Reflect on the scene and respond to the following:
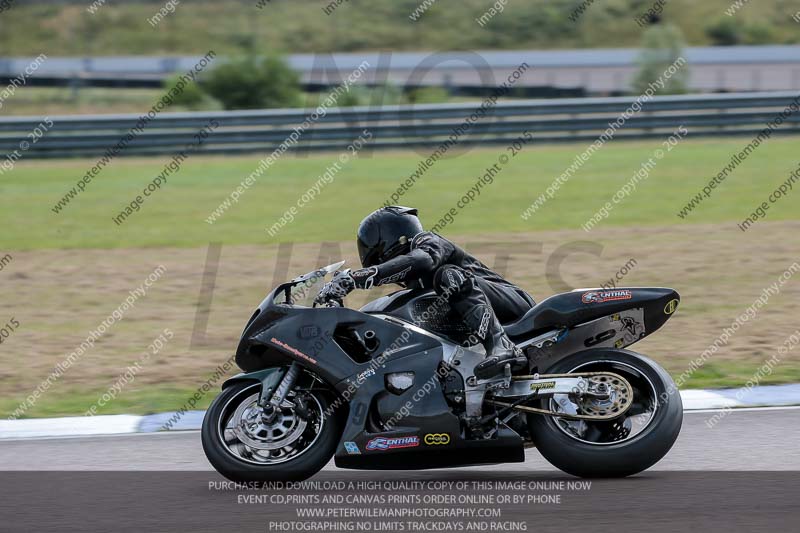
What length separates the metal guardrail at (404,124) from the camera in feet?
68.9

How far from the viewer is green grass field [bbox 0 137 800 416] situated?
1020cm

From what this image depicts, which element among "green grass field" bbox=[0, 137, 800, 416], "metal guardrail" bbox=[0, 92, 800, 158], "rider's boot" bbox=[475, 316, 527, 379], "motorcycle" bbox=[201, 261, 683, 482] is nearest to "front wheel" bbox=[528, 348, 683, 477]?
"motorcycle" bbox=[201, 261, 683, 482]

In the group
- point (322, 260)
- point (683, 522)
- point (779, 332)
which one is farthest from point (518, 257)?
point (683, 522)

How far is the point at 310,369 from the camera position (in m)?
6.30

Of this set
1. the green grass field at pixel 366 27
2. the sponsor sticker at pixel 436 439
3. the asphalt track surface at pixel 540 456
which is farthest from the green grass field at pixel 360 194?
the green grass field at pixel 366 27

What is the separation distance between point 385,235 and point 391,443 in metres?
1.16

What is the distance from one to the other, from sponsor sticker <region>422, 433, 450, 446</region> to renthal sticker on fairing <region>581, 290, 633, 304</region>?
1.06 metres

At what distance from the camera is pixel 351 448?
Answer: 620 cm

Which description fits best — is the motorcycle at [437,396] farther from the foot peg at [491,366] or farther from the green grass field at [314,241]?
the green grass field at [314,241]

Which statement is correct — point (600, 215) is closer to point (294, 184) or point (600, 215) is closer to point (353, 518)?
point (294, 184)

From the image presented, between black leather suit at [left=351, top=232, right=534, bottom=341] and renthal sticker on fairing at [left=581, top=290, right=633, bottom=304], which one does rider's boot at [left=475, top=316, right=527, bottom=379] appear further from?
renthal sticker on fairing at [left=581, top=290, right=633, bottom=304]

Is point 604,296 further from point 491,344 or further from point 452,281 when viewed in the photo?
point 452,281

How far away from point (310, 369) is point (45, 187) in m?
15.0

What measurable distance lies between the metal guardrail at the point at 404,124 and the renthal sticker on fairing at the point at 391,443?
1505 centimetres
